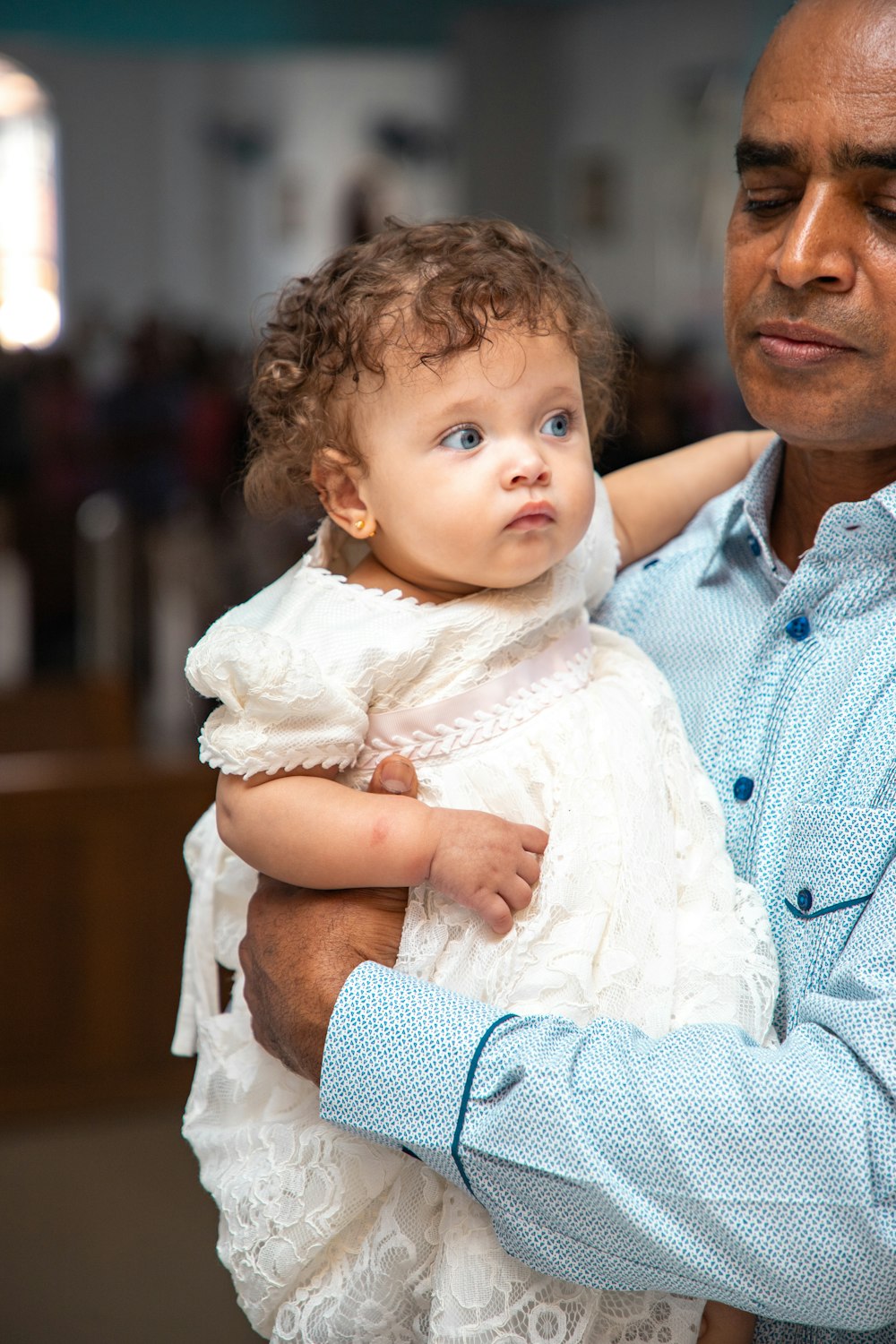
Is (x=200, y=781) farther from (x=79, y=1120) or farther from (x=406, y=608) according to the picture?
(x=406, y=608)

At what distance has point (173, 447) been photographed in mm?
8070

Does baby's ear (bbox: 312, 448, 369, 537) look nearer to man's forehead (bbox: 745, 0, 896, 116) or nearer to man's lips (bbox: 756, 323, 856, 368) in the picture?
man's lips (bbox: 756, 323, 856, 368)

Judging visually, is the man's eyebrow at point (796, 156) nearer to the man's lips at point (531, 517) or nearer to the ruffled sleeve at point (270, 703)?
the man's lips at point (531, 517)

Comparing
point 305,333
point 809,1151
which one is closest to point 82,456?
point 305,333

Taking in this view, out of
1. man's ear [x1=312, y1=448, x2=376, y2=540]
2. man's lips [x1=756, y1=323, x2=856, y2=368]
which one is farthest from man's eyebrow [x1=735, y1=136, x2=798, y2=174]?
man's ear [x1=312, y1=448, x2=376, y2=540]

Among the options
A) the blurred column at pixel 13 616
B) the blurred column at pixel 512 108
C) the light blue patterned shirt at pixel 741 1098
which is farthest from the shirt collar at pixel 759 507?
the blurred column at pixel 512 108

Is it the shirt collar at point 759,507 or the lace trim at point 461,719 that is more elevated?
the shirt collar at point 759,507

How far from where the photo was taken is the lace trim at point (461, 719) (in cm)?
137

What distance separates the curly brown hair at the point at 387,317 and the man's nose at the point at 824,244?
21 cm

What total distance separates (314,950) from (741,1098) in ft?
1.38

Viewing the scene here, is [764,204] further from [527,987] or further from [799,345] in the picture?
[527,987]

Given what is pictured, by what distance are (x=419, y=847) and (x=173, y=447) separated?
23.3 feet

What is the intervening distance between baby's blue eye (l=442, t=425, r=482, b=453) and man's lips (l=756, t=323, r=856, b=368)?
0.35 m

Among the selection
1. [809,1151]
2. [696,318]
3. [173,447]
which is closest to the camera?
[809,1151]
